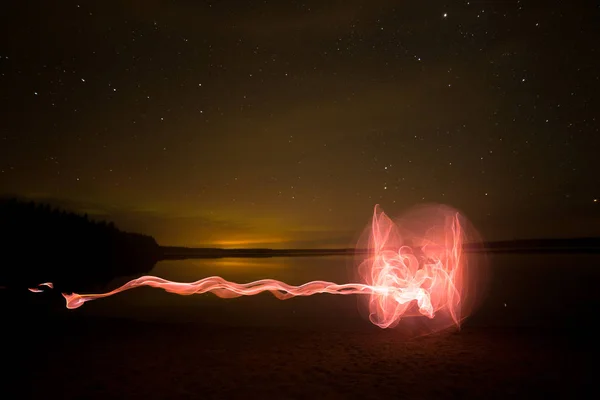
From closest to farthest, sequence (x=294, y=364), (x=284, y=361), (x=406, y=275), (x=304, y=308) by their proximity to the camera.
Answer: (x=294, y=364), (x=284, y=361), (x=406, y=275), (x=304, y=308)

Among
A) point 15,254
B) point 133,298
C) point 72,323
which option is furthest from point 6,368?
point 15,254

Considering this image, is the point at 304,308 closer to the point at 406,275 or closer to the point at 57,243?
the point at 406,275

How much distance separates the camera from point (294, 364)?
9.05 m

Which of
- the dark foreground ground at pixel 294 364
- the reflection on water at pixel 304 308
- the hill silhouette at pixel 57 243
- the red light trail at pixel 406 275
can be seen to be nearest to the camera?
the dark foreground ground at pixel 294 364

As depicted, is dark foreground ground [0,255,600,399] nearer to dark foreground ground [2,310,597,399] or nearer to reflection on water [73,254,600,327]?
dark foreground ground [2,310,597,399]

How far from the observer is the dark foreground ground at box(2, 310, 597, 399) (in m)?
7.41

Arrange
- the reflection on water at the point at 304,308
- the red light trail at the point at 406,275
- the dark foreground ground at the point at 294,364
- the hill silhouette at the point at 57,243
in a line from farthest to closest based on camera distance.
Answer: the hill silhouette at the point at 57,243, the reflection on water at the point at 304,308, the red light trail at the point at 406,275, the dark foreground ground at the point at 294,364

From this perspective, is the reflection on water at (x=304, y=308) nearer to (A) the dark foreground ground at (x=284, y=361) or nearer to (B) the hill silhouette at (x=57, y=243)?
(A) the dark foreground ground at (x=284, y=361)

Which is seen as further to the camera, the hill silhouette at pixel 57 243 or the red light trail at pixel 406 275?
the hill silhouette at pixel 57 243

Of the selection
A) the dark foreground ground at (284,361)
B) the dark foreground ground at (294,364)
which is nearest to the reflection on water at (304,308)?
the dark foreground ground at (284,361)

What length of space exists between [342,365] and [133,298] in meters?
17.9

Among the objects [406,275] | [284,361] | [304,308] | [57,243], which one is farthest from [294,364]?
[57,243]

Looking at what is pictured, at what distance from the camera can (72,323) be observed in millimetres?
14406

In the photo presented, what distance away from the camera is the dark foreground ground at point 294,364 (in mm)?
7406
